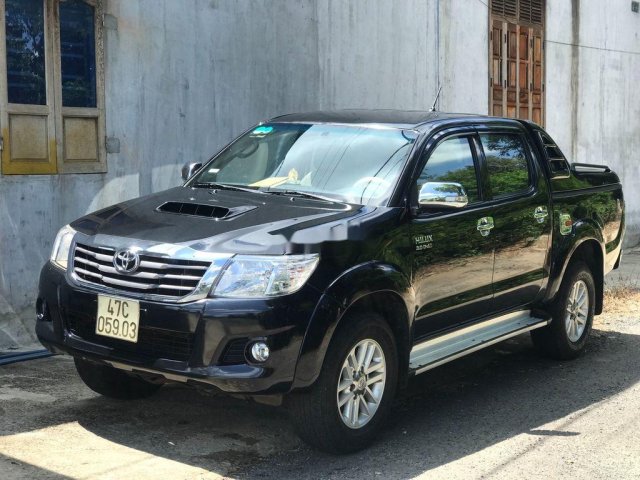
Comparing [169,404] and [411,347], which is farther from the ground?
[411,347]

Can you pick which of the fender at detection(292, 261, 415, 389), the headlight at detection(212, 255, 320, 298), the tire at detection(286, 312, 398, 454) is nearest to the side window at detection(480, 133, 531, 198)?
the fender at detection(292, 261, 415, 389)

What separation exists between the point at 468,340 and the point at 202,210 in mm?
1916

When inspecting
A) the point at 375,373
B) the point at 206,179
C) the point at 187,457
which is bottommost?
the point at 187,457

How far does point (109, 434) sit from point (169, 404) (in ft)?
2.12

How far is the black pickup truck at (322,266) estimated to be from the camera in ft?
15.5

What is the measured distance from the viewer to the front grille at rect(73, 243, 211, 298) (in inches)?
187

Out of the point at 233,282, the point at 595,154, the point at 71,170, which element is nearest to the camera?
the point at 233,282

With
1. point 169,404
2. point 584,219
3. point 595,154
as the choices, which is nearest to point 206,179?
point 169,404

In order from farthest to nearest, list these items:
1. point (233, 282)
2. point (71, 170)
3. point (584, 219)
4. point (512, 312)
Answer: point (71, 170)
point (584, 219)
point (512, 312)
point (233, 282)

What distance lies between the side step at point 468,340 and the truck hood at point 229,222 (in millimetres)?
912

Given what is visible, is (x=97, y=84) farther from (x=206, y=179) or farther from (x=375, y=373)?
(x=375, y=373)

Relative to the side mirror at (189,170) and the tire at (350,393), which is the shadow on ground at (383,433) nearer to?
the tire at (350,393)

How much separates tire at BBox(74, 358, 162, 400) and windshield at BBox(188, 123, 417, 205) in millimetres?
1320

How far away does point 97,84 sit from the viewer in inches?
317
